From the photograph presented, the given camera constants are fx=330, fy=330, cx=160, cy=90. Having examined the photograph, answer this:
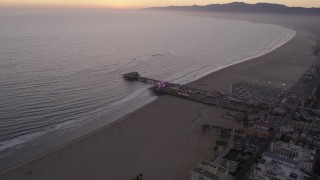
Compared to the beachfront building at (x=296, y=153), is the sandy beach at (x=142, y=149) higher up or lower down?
lower down

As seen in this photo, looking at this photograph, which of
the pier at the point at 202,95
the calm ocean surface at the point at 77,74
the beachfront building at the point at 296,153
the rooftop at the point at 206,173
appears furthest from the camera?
the pier at the point at 202,95

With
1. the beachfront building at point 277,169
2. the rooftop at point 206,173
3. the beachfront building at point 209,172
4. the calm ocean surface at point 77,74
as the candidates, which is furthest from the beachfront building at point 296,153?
the calm ocean surface at point 77,74

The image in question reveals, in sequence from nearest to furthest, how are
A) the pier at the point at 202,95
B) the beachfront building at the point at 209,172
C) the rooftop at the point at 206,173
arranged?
the rooftop at the point at 206,173 < the beachfront building at the point at 209,172 < the pier at the point at 202,95

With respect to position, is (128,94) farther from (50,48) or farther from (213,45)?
(213,45)

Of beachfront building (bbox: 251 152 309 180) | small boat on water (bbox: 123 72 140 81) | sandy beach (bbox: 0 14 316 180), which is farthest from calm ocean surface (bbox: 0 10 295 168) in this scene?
beachfront building (bbox: 251 152 309 180)

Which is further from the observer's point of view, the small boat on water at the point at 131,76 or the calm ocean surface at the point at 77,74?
the small boat on water at the point at 131,76

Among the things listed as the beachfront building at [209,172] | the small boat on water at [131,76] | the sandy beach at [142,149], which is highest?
the beachfront building at [209,172]

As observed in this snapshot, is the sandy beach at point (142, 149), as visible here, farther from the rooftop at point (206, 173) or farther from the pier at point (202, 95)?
the rooftop at point (206, 173)
